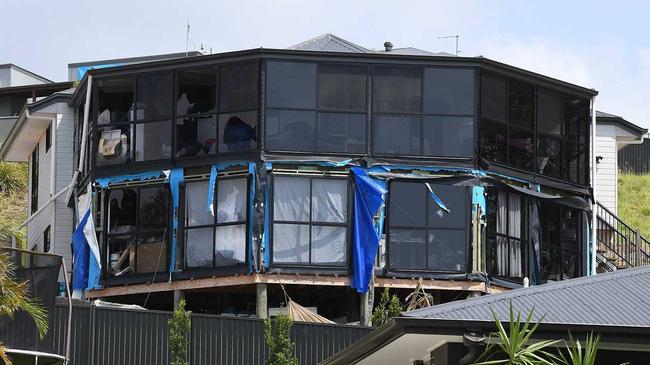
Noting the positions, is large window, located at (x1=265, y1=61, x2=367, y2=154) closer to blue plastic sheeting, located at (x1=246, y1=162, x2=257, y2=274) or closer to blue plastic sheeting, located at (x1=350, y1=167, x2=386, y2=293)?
blue plastic sheeting, located at (x1=246, y1=162, x2=257, y2=274)

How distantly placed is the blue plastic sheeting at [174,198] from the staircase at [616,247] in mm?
11844

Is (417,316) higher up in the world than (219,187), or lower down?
lower down

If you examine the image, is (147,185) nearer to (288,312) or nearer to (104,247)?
(104,247)

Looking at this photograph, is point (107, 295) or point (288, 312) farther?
point (107, 295)

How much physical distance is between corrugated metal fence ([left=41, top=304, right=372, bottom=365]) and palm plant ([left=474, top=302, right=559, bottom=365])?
1540cm

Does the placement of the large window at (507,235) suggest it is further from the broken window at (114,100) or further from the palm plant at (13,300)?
the palm plant at (13,300)

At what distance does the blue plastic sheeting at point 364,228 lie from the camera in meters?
37.2

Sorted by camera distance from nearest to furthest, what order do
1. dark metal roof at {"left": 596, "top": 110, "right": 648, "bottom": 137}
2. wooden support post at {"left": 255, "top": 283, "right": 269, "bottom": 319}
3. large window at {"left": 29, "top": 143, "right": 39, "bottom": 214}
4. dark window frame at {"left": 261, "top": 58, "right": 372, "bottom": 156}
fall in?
wooden support post at {"left": 255, "top": 283, "right": 269, "bottom": 319} < dark window frame at {"left": 261, "top": 58, "right": 372, "bottom": 156} < dark metal roof at {"left": 596, "top": 110, "right": 648, "bottom": 137} < large window at {"left": 29, "top": 143, "right": 39, "bottom": 214}

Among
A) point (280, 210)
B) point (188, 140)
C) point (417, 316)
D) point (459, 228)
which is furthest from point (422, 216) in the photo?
point (417, 316)

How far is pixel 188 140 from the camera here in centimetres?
3891

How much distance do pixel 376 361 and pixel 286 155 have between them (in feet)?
56.5

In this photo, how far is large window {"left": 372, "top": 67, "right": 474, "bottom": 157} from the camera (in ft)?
125

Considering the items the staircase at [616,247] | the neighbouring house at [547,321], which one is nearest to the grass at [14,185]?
the staircase at [616,247]

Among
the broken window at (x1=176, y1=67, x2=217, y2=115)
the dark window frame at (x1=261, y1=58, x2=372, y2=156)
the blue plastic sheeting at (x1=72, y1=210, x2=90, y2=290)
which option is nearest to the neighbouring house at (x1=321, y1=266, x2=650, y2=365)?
the dark window frame at (x1=261, y1=58, x2=372, y2=156)
